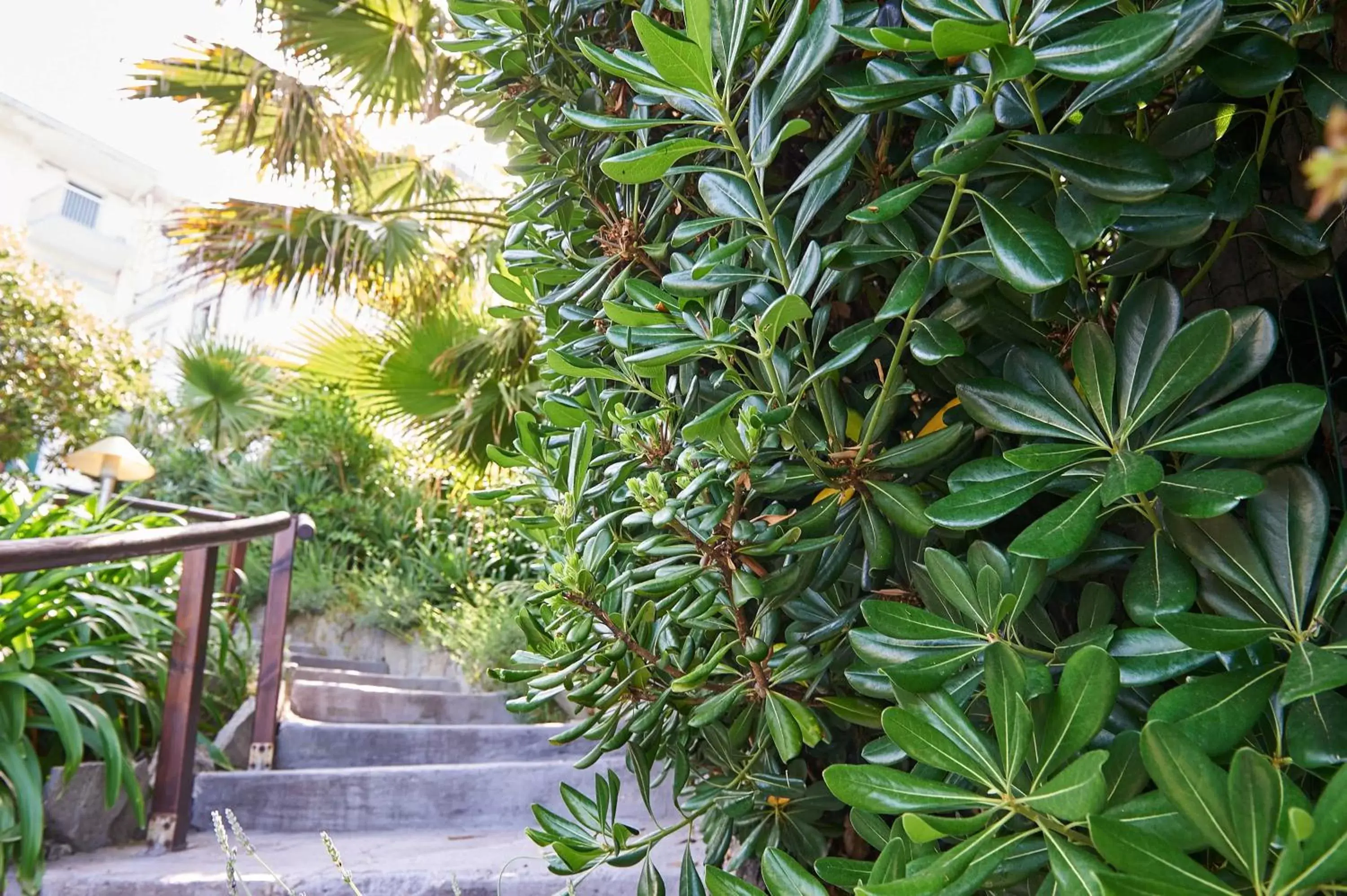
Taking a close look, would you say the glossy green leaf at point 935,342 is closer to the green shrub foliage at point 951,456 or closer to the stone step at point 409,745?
the green shrub foliage at point 951,456

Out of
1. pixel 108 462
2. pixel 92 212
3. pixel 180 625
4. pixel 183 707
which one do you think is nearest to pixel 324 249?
pixel 108 462

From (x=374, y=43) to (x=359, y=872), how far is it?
3592mm

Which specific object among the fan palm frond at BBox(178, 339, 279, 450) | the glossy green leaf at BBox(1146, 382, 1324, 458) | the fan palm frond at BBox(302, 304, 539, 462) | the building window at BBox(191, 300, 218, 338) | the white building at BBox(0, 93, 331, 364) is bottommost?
the glossy green leaf at BBox(1146, 382, 1324, 458)

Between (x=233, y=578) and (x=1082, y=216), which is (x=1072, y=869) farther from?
(x=233, y=578)

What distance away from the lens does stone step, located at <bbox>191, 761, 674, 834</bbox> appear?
2467mm

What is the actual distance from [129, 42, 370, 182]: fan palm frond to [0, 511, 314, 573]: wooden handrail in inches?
93.4

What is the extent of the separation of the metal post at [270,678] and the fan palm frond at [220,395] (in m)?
→ 4.17

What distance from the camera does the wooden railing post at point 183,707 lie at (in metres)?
2.19

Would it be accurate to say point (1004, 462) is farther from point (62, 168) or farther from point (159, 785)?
point (62, 168)

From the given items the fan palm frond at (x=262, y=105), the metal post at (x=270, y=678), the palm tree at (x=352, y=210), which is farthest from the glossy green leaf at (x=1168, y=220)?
the fan palm frond at (x=262, y=105)

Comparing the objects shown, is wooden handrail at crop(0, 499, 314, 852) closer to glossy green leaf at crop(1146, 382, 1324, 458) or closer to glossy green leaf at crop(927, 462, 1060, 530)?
glossy green leaf at crop(927, 462, 1060, 530)

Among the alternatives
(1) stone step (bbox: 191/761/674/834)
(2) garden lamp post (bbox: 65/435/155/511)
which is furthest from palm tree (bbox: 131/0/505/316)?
(1) stone step (bbox: 191/761/674/834)

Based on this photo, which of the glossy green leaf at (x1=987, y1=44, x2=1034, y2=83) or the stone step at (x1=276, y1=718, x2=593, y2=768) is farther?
the stone step at (x1=276, y1=718, x2=593, y2=768)

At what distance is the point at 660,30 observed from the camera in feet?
1.86
